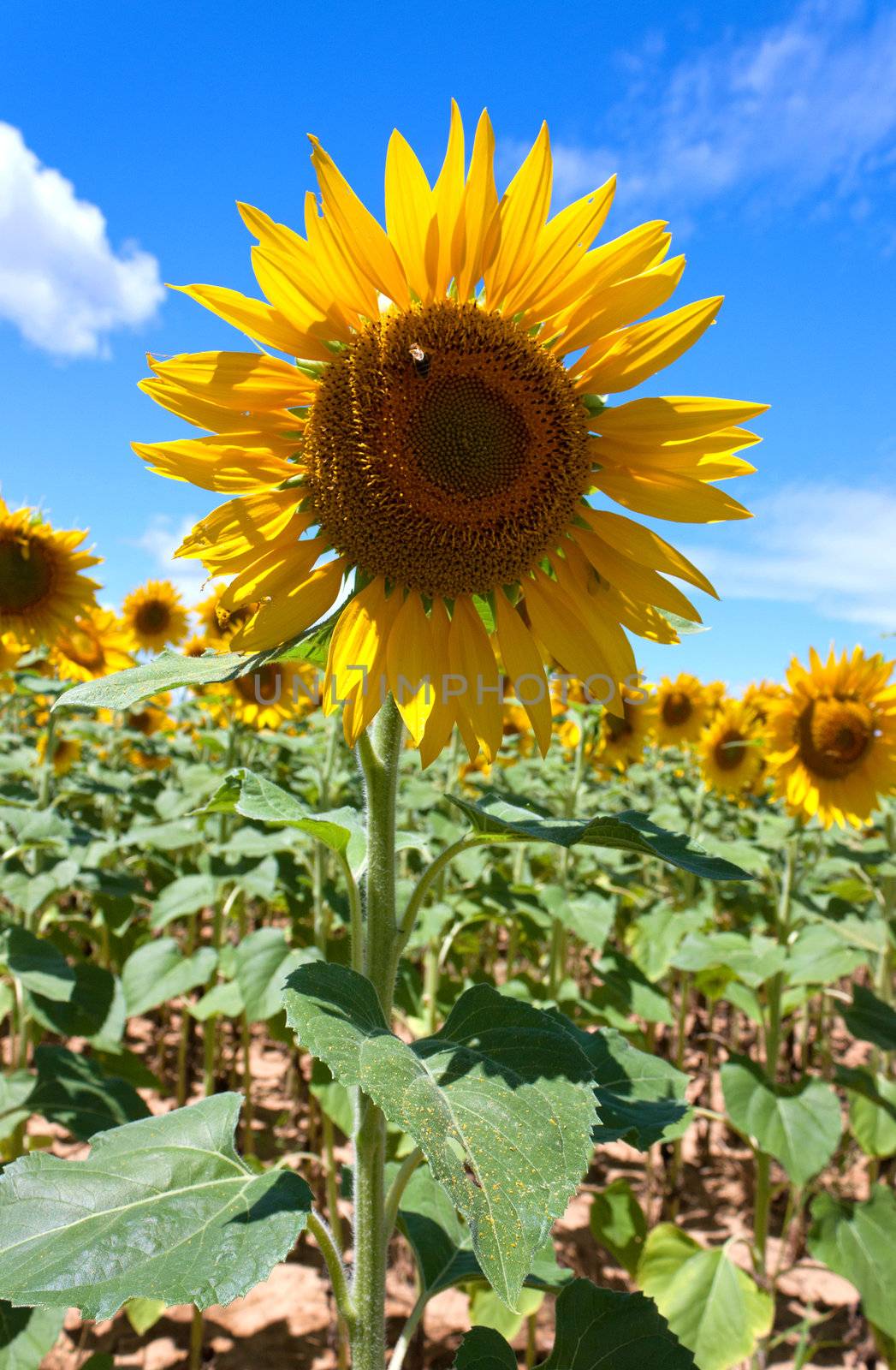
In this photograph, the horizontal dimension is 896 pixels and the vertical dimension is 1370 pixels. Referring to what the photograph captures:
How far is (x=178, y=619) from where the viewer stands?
7.06 meters

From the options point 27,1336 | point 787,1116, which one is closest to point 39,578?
point 27,1336

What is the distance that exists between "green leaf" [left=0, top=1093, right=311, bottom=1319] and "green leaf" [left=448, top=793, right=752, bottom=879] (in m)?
0.58

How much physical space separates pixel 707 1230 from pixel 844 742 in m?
2.52

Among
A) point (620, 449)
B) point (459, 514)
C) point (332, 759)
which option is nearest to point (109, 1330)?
point (332, 759)

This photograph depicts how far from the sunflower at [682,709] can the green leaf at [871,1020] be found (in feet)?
12.4

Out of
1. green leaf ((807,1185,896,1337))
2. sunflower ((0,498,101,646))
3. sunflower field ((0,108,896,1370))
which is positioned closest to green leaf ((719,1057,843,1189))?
sunflower field ((0,108,896,1370))

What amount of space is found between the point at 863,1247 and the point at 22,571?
14.9 ft

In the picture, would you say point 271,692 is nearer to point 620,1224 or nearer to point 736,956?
point 736,956

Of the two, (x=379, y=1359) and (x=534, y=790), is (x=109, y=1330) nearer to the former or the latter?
(x=379, y=1359)

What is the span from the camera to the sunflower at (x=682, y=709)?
714cm

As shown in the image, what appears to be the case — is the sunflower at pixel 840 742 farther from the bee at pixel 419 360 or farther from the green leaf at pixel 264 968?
the bee at pixel 419 360

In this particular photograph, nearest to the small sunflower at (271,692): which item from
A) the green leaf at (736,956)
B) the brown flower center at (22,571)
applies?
the brown flower center at (22,571)

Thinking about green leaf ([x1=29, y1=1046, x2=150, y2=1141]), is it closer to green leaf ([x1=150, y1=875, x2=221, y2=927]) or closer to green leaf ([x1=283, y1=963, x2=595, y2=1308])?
green leaf ([x1=150, y1=875, x2=221, y2=927])

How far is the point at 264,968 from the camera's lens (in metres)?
3.16
